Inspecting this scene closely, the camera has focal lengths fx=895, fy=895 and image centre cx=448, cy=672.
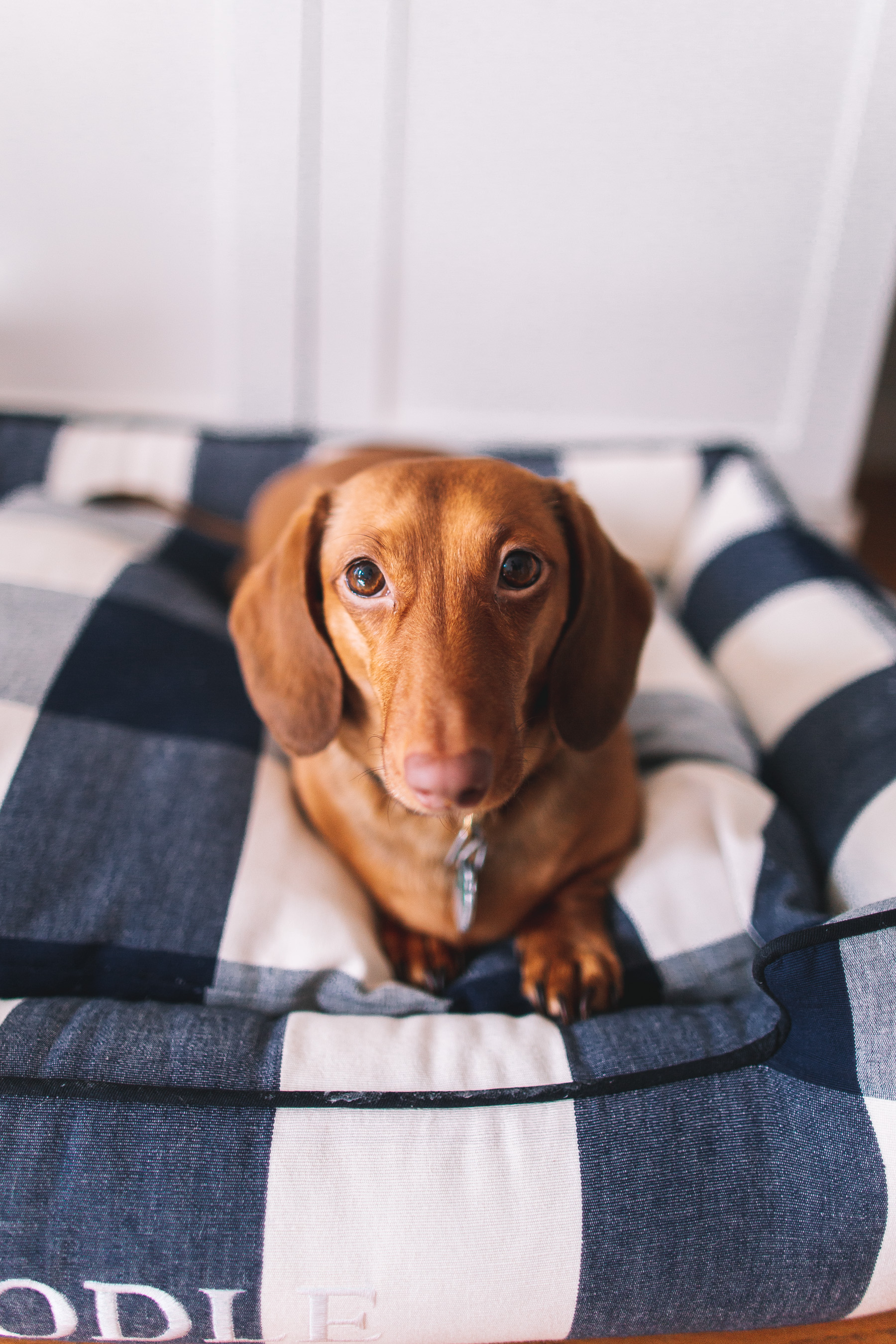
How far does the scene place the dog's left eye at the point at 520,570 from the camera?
1.11 meters

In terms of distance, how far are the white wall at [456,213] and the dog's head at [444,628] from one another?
74.4 inches

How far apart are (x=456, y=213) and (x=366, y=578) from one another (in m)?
2.10

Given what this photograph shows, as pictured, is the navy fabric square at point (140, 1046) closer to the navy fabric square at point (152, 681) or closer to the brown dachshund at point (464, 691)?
the brown dachshund at point (464, 691)

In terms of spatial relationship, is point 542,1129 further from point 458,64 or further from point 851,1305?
point 458,64

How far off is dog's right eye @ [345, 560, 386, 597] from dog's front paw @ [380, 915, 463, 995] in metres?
0.54

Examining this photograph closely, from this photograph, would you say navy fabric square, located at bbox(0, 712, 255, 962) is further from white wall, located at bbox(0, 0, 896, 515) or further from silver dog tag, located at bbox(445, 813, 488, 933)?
white wall, located at bbox(0, 0, 896, 515)

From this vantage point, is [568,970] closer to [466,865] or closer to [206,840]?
[466,865]

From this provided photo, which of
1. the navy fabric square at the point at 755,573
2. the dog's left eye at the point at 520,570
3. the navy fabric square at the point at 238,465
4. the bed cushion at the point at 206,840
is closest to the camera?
the dog's left eye at the point at 520,570

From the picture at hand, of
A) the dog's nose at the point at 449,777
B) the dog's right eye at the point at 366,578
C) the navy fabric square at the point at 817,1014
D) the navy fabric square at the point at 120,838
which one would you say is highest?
the dog's right eye at the point at 366,578

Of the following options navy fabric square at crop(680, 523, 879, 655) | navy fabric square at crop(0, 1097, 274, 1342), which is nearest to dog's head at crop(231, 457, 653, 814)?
navy fabric square at crop(0, 1097, 274, 1342)

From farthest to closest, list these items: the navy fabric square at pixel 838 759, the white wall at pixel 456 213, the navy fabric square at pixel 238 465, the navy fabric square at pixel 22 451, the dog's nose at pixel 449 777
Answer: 1. the white wall at pixel 456 213
2. the navy fabric square at pixel 238 465
3. the navy fabric square at pixel 22 451
4. the navy fabric square at pixel 838 759
5. the dog's nose at pixel 449 777

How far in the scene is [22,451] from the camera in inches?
89.4

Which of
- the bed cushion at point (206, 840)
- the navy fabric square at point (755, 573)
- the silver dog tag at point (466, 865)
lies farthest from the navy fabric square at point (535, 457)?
the silver dog tag at point (466, 865)

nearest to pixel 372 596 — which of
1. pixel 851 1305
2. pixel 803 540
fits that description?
pixel 851 1305
